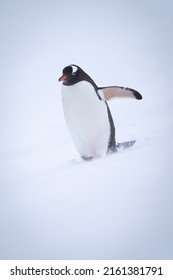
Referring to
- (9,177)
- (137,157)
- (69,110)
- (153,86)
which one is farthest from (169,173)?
(9,177)

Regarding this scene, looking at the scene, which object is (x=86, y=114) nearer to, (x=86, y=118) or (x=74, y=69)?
(x=86, y=118)

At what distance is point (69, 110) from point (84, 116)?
77 mm

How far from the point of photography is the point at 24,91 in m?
2.17

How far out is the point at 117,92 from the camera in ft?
7.05

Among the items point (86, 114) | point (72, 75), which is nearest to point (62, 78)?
point (72, 75)

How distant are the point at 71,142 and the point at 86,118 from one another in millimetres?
139

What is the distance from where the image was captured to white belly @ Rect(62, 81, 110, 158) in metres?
2.11

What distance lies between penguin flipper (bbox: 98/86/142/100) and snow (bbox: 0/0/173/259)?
0.06 meters

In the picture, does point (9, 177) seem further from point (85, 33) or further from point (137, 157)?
point (85, 33)

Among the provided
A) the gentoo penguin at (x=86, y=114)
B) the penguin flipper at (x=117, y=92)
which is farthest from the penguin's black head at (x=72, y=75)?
the penguin flipper at (x=117, y=92)

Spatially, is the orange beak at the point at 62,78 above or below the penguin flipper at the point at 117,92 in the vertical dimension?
above

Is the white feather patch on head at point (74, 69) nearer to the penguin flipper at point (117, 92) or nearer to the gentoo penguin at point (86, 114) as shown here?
the gentoo penguin at point (86, 114)

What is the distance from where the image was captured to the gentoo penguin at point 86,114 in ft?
6.93
